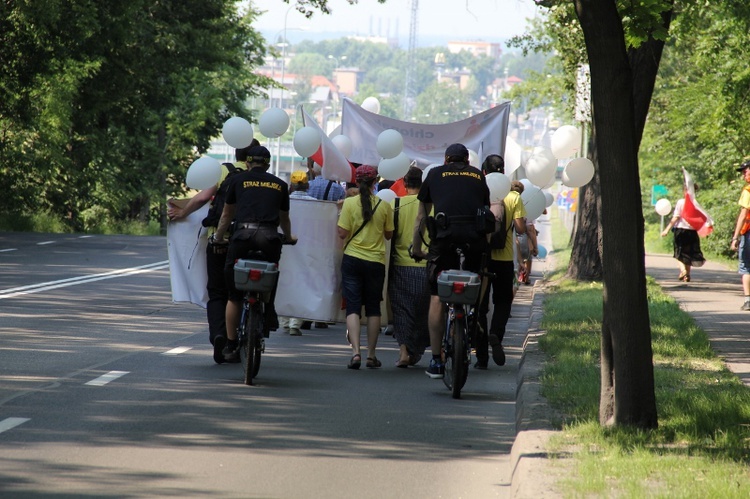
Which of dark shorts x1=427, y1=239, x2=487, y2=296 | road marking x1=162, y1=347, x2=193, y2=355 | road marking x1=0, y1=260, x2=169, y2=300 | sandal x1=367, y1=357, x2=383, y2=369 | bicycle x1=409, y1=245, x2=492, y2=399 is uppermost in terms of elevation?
dark shorts x1=427, y1=239, x2=487, y2=296

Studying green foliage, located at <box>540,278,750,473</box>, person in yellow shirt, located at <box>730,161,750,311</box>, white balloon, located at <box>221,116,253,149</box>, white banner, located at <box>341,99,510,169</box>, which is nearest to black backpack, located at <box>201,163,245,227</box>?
white balloon, located at <box>221,116,253,149</box>

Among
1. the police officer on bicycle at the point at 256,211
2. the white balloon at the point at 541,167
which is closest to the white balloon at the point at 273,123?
the white balloon at the point at 541,167

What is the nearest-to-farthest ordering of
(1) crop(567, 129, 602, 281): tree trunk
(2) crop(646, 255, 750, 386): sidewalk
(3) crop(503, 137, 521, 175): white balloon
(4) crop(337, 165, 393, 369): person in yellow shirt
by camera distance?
1. (4) crop(337, 165, 393, 369): person in yellow shirt
2. (2) crop(646, 255, 750, 386): sidewalk
3. (3) crop(503, 137, 521, 175): white balloon
4. (1) crop(567, 129, 602, 281): tree trunk

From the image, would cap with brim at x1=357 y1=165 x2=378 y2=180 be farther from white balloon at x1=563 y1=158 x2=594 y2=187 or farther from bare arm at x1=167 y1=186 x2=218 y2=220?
white balloon at x1=563 y1=158 x2=594 y2=187

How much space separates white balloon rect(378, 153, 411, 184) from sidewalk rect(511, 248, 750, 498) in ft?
7.51

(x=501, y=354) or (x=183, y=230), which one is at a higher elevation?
(x=183, y=230)

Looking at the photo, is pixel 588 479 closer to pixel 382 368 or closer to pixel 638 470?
pixel 638 470

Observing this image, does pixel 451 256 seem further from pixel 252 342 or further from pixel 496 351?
pixel 496 351

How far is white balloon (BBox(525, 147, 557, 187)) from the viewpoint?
587 inches

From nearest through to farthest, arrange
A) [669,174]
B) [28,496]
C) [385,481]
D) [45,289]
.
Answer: [28,496], [385,481], [45,289], [669,174]

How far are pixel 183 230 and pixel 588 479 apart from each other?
647cm

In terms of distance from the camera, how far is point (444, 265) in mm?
10258

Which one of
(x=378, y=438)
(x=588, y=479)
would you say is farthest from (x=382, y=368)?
(x=588, y=479)

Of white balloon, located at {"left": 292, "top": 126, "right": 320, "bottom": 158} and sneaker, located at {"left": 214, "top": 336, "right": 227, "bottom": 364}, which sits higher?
white balloon, located at {"left": 292, "top": 126, "right": 320, "bottom": 158}
